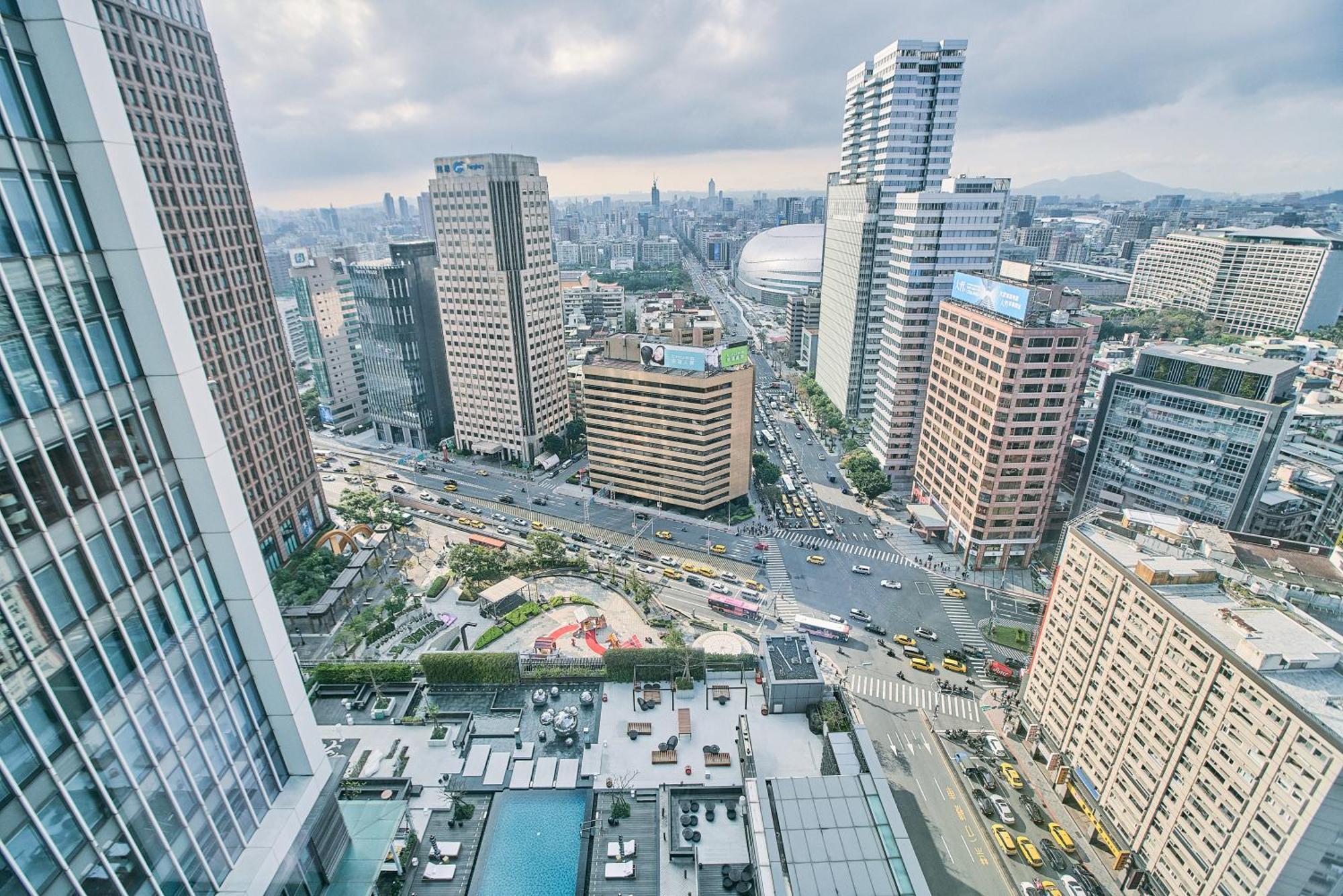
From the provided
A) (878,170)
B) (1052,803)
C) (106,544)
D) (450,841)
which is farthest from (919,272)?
(106,544)

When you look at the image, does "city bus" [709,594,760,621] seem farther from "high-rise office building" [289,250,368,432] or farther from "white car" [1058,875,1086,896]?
"high-rise office building" [289,250,368,432]

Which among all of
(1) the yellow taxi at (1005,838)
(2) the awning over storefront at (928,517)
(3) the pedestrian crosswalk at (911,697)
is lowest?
(1) the yellow taxi at (1005,838)

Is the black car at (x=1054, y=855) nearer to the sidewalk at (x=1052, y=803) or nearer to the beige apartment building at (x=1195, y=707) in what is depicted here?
the sidewalk at (x=1052, y=803)

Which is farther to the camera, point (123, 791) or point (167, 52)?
point (167, 52)

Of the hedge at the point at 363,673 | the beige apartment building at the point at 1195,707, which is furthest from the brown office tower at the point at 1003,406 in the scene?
the hedge at the point at 363,673

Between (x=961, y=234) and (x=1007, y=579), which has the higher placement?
(x=961, y=234)

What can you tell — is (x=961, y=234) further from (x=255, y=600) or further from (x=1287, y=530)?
(x=255, y=600)

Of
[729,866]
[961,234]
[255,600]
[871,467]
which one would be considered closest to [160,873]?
[255,600]
